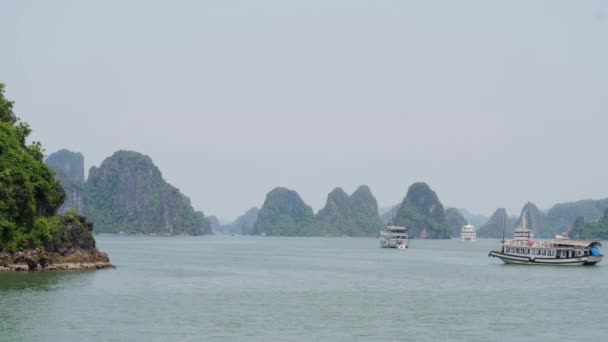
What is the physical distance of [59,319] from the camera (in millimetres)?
47438

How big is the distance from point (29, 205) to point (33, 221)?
1.84m

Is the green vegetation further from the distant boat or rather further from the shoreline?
the distant boat

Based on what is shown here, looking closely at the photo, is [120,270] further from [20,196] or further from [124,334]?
[124,334]

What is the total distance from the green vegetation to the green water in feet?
15.2

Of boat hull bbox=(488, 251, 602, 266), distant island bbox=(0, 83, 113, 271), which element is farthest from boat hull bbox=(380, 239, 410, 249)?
distant island bbox=(0, 83, 113, 271)

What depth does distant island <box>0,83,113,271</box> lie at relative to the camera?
74.3m

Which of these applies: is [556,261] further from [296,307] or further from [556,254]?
[296,307]

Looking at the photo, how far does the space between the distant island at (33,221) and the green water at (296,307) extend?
327cm

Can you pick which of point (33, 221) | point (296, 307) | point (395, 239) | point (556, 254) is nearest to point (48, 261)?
point (33, 221)

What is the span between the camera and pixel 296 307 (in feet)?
186

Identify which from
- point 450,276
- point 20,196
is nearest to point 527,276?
point 450,276

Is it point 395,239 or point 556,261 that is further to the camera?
point 395,239

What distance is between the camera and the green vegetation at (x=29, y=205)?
74.2 meters

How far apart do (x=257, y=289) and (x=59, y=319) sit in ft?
83.8
